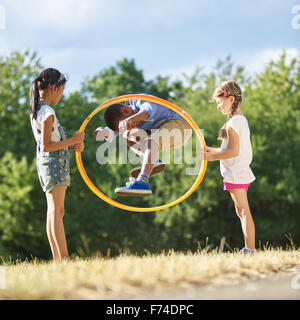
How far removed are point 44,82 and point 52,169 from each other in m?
0.93

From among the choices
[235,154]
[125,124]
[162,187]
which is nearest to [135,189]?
[125,124]

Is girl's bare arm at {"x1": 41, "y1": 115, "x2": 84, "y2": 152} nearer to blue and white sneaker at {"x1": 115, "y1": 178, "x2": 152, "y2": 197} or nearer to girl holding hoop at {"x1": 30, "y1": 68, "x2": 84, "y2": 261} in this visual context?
girl holding hoop at {"x1": 30, "y1": 68, "x2": 84, "y2": 261}

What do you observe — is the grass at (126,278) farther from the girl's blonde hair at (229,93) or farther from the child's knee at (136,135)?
the child's knee at (136,135)

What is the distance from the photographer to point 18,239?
2252cm

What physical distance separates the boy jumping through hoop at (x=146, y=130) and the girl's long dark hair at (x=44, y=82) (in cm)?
77

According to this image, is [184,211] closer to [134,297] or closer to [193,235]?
[193,235]

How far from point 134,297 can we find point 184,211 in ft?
61.9

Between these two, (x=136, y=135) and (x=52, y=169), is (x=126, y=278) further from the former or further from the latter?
(x=136, y=135)

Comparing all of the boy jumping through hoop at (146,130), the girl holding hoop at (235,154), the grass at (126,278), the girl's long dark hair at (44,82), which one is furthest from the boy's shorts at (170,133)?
the grass at (126,278)

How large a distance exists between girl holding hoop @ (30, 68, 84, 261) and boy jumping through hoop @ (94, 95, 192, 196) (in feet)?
1.94

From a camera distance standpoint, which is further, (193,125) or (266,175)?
(266,175)

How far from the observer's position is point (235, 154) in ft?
15.8

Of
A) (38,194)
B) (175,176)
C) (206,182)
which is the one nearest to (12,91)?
(38,194)

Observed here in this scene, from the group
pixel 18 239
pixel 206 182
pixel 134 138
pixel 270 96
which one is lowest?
pixel 18 239
